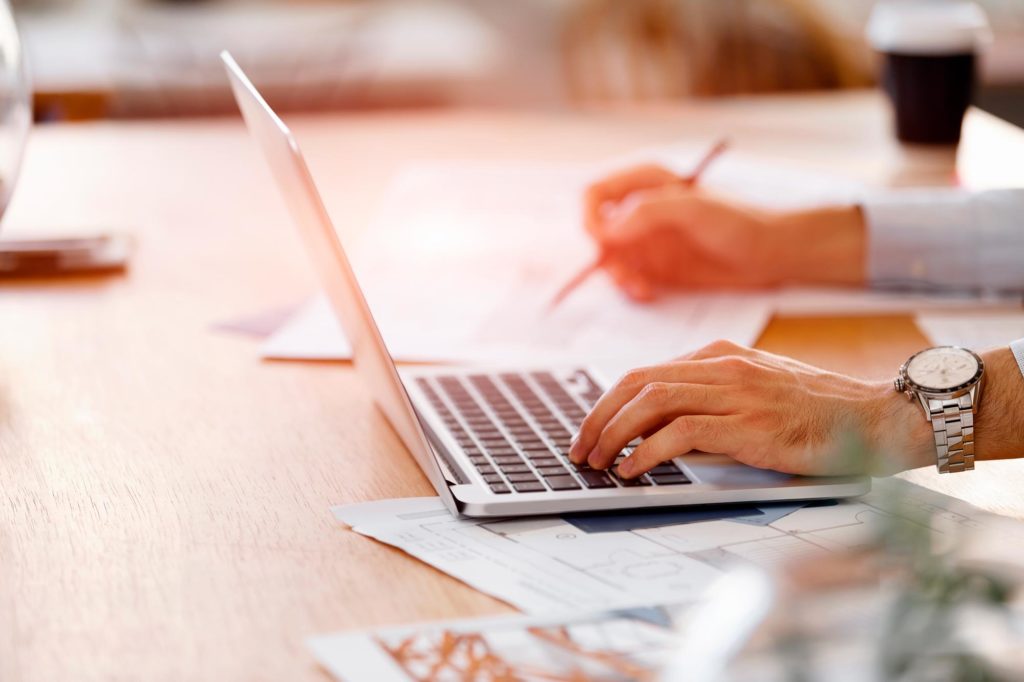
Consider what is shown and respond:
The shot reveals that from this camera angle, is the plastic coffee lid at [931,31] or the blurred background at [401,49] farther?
the blurred background at [401,49]

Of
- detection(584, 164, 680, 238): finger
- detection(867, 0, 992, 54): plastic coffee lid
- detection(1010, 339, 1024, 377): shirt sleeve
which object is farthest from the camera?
detection(867, 0, 992, 54): plastic coffee lid

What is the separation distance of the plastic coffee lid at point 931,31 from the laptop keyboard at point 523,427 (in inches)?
32.4

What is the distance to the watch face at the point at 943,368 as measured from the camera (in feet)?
2.72

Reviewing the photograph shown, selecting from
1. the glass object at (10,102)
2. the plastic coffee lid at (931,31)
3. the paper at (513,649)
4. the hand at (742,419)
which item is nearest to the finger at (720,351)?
the hand at (742,419)

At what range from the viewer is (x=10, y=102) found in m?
1.10

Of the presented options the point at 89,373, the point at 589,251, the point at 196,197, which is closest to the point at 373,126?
the point at 196,197

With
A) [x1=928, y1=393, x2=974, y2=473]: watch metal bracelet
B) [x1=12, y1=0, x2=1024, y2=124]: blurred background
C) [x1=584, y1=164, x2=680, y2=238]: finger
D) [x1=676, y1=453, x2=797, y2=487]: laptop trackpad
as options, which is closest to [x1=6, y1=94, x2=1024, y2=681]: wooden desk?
[x1=928, y1=393, x2=974, y2=473]: watch metal bracelet

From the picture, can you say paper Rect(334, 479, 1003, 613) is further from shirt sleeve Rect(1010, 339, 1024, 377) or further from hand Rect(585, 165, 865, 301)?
hand Rect(585, 165, 865, 301)

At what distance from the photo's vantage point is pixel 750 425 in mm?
778

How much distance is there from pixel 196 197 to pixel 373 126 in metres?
0.43

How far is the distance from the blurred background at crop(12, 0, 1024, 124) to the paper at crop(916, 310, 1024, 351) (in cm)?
159

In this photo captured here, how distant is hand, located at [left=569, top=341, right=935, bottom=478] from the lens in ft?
2.52

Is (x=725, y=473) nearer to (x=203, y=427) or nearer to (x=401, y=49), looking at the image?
(x=203, y=427)

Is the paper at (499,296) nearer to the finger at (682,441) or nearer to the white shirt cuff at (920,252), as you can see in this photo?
the white shirt cuff at (920,252)
